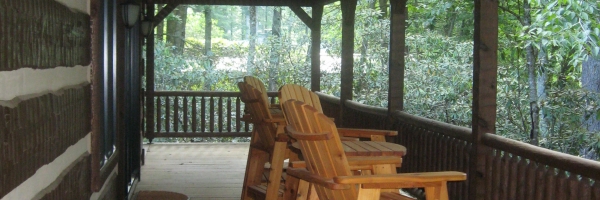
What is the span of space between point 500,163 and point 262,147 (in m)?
1.50

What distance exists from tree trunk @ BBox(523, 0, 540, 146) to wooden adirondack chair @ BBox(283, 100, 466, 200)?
6220 millimetres

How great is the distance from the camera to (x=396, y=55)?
6.03 m

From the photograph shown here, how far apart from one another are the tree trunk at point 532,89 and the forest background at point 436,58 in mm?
15

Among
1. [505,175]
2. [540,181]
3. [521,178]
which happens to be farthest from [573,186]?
[505,175]

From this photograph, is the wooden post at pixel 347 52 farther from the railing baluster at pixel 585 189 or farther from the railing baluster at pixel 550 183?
the railing baluster at pixel 585 189

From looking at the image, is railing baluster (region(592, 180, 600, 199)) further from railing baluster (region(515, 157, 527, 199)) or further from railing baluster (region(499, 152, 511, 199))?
railing baluster (region(499, 152, 511, 199))

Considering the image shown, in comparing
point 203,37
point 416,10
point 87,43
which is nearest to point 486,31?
point 87,43

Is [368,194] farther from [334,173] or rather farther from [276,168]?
[276,168]

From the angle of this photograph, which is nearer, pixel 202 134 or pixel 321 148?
pixel 321 148

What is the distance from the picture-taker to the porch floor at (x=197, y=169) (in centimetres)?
629

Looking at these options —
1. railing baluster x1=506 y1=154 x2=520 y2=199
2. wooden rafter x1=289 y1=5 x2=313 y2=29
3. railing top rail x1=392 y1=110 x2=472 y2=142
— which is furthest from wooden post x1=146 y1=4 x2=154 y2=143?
railing baluster x1=506 y1=154 x2=520 y2=199

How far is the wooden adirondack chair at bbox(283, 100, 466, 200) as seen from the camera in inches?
100

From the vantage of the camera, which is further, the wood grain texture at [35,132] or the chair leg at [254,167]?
the chair leg at [254,167]

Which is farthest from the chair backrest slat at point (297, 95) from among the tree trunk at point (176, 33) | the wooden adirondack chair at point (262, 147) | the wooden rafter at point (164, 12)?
the tree trunk at point (176, 33)
